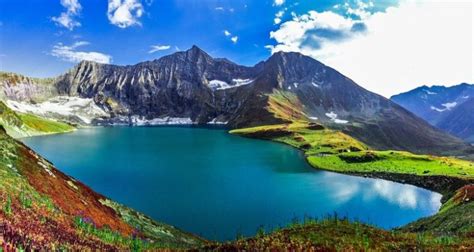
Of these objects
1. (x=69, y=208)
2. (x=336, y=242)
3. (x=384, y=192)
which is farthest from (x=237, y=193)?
(x=336, y=242)

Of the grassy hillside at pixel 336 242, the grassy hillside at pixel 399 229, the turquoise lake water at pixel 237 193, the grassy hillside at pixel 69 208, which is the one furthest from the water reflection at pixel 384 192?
the grassy hillside at pixel 336 242

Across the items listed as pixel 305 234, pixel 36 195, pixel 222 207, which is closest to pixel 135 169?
pixel 222 207

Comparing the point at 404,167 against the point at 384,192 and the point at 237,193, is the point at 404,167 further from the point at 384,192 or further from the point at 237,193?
the point at 237,193

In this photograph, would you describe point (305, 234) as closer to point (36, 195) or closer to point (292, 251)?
point (292, 251)

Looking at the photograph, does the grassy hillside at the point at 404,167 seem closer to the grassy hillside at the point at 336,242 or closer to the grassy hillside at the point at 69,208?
the grassy hillside at the point at 69,208

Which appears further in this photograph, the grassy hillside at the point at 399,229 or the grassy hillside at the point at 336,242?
the grassy hillside at the point at 399,229

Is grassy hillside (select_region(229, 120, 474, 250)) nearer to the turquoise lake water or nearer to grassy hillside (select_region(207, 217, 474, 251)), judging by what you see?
grassy hillside (select_region(207, 217, 474, 251))

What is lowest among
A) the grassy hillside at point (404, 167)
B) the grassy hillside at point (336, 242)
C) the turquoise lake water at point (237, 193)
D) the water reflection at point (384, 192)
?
the turquoise lake water at point (237, 193)

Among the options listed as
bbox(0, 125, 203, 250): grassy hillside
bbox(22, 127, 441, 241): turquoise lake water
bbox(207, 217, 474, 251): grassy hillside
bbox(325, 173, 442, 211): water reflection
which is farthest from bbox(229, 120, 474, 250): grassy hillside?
bbox(0, 125, 203, 250): grassy hillside

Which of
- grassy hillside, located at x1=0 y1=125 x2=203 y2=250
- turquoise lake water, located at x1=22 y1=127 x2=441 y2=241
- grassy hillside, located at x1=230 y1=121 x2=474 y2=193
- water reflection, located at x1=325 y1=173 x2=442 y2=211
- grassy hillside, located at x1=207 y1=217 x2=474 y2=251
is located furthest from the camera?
grassy hillside, located at x1=230 y1=121 x2=474 y2=193
